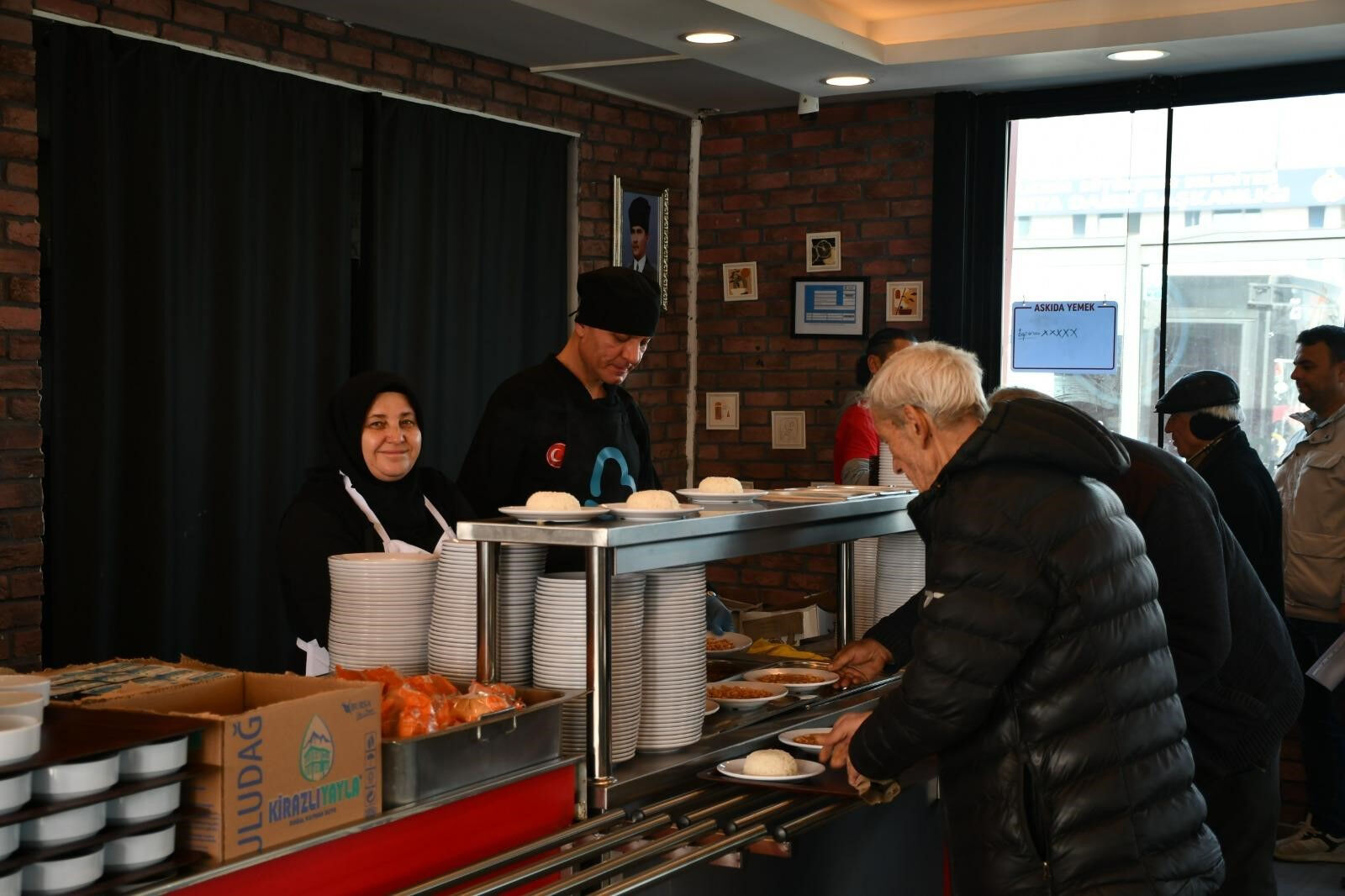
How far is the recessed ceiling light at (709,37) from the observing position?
14.8 ft

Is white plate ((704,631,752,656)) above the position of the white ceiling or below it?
below

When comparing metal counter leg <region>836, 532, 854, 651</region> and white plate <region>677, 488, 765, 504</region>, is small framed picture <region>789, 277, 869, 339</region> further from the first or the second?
white plate <region>677, 488, 765, 504</region>

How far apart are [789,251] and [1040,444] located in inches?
173

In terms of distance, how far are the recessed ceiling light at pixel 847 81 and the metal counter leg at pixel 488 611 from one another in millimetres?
3434

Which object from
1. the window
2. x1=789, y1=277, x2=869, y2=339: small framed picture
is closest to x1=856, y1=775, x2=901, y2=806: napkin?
the window

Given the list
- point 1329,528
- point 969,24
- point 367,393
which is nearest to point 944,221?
point 969,24

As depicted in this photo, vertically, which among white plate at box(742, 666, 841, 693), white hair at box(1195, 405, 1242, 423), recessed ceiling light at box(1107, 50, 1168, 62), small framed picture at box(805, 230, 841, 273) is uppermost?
recessed ceiling light at box(1107, 50, 1168, 62)

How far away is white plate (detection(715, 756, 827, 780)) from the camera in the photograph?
7.91ft

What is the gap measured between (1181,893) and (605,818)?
900mm

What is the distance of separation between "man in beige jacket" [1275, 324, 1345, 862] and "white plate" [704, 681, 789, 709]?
2798mm

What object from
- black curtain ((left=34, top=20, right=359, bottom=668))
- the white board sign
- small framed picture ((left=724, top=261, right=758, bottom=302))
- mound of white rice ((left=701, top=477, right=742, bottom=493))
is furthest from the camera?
small framed picture ((left=724, top=261, right=758, bottom=302))

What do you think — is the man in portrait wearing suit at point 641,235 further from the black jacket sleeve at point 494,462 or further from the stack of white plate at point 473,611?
the stack of white plate at point 473,611

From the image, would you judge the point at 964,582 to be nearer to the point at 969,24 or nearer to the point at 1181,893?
the point at 1181,893

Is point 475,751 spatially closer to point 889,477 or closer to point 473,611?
point 473,611
